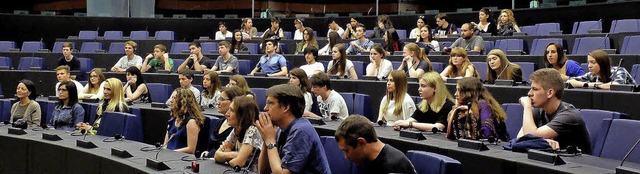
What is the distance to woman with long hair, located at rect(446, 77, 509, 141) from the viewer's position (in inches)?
168

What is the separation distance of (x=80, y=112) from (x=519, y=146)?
154 inches

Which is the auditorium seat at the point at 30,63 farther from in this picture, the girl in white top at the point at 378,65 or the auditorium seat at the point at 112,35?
the girl in white top at the point at 378,65

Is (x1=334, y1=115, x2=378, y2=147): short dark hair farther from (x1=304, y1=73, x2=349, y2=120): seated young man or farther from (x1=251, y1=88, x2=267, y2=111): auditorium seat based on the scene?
(x1=251, y1=88, x2=267, y2=111): auditorium seat

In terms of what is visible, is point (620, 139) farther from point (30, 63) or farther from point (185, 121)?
point (30, 63)

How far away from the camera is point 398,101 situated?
5375 millimetres

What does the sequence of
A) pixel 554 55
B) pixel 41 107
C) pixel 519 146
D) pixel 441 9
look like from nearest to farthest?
1. pixel 519 146
2. pixel 554 55
3. pixel 41 107
4. pixel 441 9

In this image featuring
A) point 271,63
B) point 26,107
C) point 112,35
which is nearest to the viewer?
point 26,107

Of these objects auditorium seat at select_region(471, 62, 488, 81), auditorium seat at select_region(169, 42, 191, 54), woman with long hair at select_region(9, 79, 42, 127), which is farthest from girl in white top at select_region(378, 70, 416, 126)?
auditorium seat at select_region(169, 42, 191, 54)

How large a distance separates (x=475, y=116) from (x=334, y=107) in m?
1.79

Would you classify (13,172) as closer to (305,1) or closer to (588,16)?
(588,16)

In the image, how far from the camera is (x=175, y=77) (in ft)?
28.2

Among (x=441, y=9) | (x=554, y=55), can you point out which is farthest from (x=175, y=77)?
(x=441, y=9)

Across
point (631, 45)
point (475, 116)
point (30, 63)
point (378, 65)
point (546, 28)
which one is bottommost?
point (475, 116)

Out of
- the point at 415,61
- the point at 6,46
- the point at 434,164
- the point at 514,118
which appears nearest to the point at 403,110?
the point at 514,118
